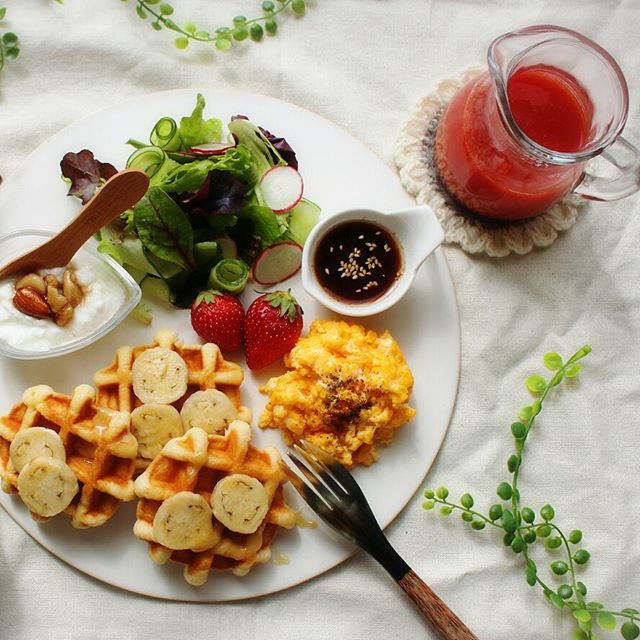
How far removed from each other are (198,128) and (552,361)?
1.56m

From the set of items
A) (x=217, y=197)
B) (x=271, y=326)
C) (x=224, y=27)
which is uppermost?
(x=224, y=27)

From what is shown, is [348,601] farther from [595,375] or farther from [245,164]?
[245,164]

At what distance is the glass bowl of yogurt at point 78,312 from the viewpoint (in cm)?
235

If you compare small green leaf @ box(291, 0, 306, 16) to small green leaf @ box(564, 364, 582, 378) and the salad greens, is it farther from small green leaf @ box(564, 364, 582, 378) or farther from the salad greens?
small green leaf @ box(564, 364, 582, 378)

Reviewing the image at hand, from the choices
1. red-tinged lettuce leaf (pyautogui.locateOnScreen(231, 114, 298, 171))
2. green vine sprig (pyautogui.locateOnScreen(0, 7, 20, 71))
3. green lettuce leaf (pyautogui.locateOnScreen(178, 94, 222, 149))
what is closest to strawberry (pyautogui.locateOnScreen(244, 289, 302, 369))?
red-tinged lettuce leaf (pyautogui.locateOnScreen(231, 114, 298, 171))

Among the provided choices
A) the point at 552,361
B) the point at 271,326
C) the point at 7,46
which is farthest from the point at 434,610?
the point at 7,46

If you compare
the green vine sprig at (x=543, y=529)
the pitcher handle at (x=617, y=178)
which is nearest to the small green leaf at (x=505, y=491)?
the green vine sprig at (x=543, y=529)

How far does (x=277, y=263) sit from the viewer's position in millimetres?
2568

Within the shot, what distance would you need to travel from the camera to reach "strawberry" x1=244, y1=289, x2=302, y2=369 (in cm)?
241

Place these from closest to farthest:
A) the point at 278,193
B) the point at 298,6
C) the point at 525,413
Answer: the point at 278,193, the point at 525,413, the point at 298,6

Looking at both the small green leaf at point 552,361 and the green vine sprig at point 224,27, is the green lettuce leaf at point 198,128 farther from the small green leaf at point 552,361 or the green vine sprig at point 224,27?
the small green leaf at point 552,361

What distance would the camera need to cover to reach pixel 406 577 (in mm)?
2459

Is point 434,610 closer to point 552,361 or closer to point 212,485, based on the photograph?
point 212,485

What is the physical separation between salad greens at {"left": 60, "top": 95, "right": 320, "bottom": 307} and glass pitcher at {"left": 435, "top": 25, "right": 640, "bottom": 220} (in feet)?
2.10
